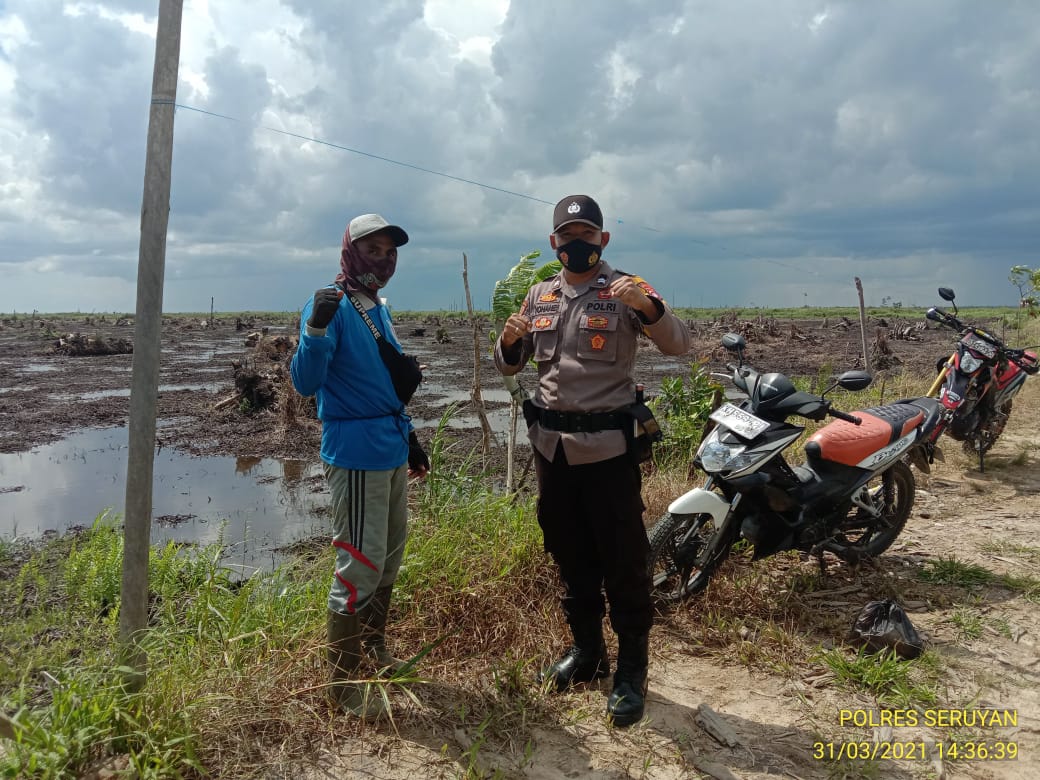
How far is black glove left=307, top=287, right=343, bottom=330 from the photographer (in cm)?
234

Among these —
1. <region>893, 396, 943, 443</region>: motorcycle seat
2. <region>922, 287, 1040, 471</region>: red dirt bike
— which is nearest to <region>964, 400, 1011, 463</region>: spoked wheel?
<region>922, 287, 1040, 471</region>: red dirt bike

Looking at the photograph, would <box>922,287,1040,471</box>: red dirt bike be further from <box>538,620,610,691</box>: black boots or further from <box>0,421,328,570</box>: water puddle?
<box>0,421,328,570</box>: water puddle

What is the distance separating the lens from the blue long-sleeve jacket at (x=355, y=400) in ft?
8.30

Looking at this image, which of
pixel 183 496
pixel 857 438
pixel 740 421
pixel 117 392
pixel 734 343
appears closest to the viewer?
pixel 740 421

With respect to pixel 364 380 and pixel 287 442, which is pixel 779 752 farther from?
pixel 287 442

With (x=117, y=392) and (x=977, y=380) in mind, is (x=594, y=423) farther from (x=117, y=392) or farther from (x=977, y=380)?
(x=117, y=392)

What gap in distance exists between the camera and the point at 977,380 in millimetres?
6051

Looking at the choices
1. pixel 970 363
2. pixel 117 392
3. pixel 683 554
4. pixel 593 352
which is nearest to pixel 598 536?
pixel 593 352

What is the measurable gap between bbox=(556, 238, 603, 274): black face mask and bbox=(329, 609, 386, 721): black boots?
1.61 meters

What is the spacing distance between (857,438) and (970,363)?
10.4 ft

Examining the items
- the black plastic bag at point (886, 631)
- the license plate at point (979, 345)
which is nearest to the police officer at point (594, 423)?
the black plastic bag at point (886, 631)

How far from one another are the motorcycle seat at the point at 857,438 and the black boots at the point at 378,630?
2.41 metres

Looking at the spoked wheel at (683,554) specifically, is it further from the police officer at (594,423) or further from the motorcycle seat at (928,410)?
the motorcycle seat at (928,410)

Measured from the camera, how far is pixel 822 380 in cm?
802
